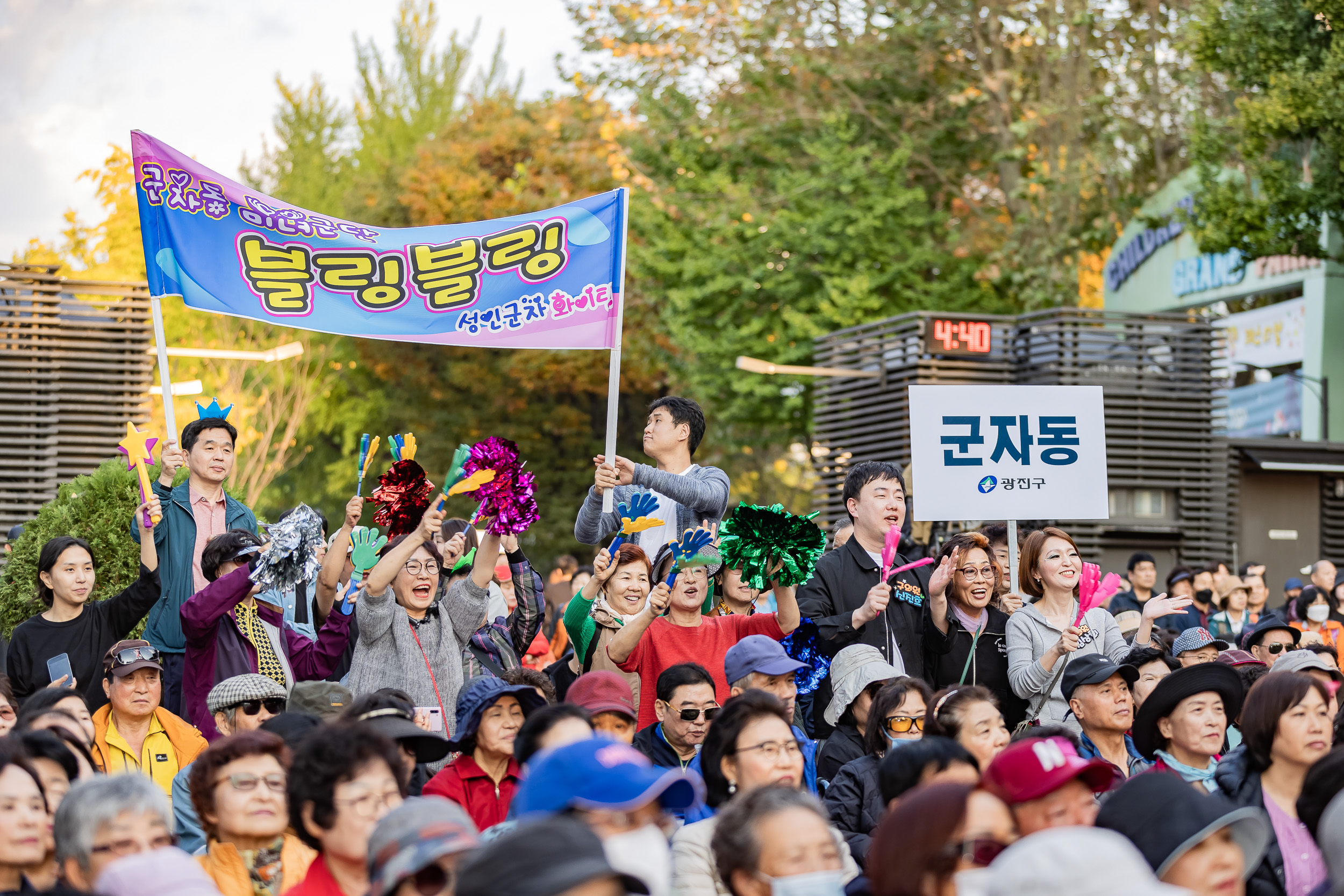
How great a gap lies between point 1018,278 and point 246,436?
14741 mm

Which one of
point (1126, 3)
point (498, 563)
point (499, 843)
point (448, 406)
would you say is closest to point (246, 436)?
point (448, 406)

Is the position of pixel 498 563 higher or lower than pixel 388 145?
lower

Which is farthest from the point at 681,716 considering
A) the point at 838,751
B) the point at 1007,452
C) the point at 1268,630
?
the point at 1268,630

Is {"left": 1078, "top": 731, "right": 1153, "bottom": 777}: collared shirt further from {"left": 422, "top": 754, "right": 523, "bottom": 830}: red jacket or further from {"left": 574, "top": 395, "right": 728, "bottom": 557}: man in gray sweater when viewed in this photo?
{"left": 422, "top": 754, "right": 523, "bottom": 830}: red jacket

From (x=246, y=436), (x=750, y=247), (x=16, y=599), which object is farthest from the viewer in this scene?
(x=246, y=436)

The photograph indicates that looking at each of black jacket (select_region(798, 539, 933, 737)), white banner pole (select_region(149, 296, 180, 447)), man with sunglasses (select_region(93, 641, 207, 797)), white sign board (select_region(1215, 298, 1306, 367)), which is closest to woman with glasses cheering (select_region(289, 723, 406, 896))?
man with sunglasses (select_region(93, 641, 207, 797))

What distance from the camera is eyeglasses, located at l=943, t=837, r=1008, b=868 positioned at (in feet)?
12.4

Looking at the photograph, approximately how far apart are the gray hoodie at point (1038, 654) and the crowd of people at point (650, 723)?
0.02 meters

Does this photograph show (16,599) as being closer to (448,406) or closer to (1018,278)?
(1018,278)

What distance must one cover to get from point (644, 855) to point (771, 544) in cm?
275

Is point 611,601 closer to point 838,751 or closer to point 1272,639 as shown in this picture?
point 838,751

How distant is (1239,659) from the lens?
7211mm

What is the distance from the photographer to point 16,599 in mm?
9727

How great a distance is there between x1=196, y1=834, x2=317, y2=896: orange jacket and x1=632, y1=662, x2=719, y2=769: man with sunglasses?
1.60 meters
